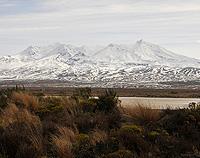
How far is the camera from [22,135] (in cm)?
1403

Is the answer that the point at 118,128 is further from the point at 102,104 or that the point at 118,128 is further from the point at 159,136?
the point at 102,104

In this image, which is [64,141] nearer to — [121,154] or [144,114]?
[121,154]

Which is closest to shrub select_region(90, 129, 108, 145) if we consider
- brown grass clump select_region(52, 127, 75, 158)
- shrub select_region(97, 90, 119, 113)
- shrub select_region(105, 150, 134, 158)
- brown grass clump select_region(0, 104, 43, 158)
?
brown grass clump select_region(52, 127, 75, 158)

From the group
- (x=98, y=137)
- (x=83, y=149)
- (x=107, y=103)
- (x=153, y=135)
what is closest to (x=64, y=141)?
(x=83, y=149)

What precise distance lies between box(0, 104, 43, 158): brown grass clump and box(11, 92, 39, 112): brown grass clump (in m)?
1.57

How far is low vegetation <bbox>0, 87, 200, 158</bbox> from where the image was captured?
42.5ft

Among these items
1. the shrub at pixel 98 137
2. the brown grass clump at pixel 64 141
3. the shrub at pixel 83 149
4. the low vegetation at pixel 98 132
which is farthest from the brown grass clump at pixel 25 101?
the shrub at pixel 83 149

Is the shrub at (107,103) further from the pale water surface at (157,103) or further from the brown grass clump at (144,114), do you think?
the brown grass clump at (144,114)

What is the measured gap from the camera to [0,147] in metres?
13.8

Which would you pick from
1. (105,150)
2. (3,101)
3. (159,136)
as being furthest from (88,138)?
(3,101)

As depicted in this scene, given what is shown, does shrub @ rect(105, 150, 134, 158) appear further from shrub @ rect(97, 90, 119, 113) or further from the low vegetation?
shrub @ rect(97, 90, 119, 113)

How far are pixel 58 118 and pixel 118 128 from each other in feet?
7.74

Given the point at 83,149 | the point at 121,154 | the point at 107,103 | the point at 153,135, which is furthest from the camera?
the point at 107,103

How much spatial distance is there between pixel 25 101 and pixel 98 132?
527 cm
